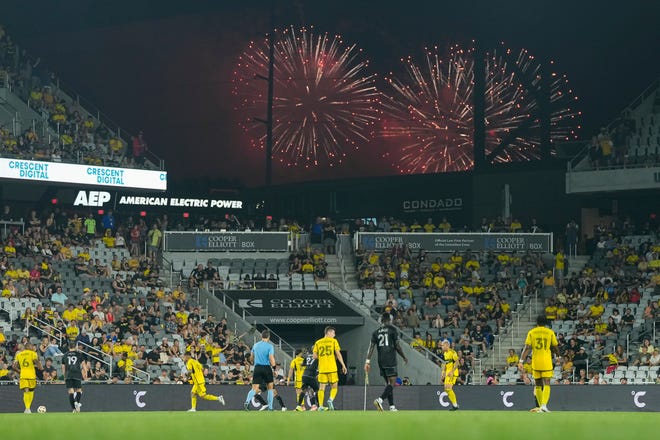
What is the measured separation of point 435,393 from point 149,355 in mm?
10040

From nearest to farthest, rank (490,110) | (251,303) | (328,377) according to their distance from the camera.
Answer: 1. (328,377)
2. (251,303)
3. (490,110)

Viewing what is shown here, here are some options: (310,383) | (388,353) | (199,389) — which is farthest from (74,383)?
(388,353)

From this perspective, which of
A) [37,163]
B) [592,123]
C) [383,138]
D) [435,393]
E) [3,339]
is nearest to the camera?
[435,393]

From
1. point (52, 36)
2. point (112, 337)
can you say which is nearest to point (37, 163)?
point (112, 337)

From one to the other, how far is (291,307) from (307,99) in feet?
58.0

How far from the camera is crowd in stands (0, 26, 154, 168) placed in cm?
4906

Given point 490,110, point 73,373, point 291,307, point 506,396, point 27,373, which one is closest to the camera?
point 27,373

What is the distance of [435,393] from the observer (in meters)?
36.0

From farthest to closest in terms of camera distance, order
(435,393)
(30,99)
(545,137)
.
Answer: (545,137), (30,99), (435,393)

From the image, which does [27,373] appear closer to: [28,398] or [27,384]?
[27,384]

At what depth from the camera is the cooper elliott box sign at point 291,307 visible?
47344 mm

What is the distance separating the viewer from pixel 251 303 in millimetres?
47875

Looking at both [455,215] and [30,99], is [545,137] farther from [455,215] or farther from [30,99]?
[30,99]

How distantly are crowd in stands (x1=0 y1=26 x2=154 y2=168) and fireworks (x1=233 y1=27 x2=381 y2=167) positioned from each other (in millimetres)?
10244
